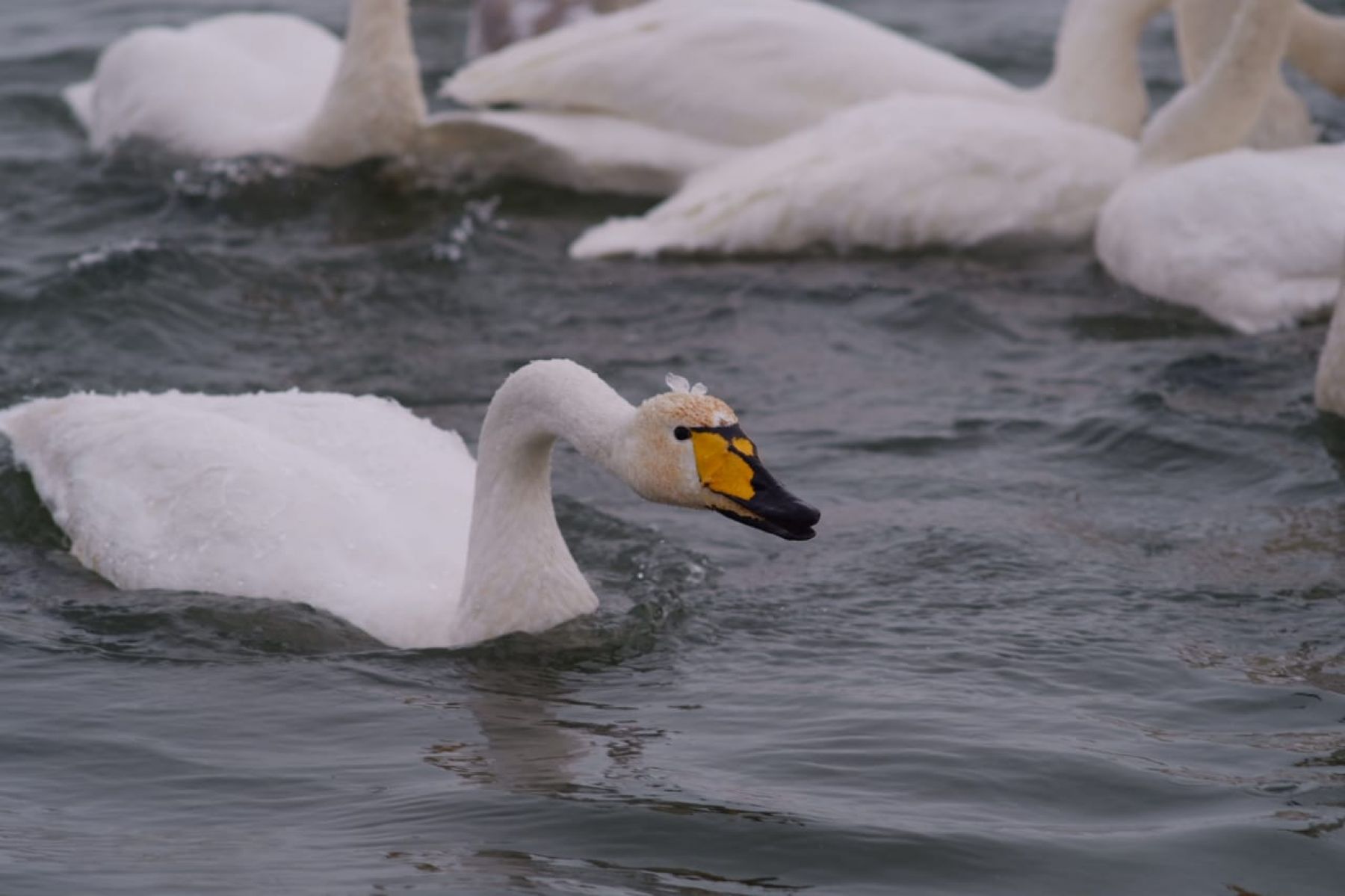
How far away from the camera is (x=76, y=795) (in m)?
5.95

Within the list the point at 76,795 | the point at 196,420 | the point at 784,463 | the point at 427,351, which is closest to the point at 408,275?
the point at 427,351

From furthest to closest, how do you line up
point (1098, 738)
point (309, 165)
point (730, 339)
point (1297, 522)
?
1. point (309, 165)
2. point (730, 339)
3. point (1297, 522)
4. point (1098, 738)

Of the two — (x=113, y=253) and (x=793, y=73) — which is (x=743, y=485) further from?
(x=793, y=73)

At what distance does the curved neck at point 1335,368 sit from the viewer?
30.2ft

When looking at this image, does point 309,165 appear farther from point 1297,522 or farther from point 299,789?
point 299,789

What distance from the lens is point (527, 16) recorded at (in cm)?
1573

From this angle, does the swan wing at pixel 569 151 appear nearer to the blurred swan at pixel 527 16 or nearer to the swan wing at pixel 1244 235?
the swan wing at pixel 1244 235

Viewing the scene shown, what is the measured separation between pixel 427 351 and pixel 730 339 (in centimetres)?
137

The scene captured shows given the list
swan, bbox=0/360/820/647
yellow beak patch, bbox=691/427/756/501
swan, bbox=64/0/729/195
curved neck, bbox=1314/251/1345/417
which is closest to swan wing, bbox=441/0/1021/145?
swan, bbox=64/0/729/195

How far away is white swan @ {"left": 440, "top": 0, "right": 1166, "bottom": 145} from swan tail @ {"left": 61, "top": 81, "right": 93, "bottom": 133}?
10.5 feet

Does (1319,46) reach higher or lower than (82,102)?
higher

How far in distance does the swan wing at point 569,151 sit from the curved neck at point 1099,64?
1.82 meters

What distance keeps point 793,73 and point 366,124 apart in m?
2.29

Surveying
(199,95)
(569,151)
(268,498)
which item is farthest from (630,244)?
(268,498)
